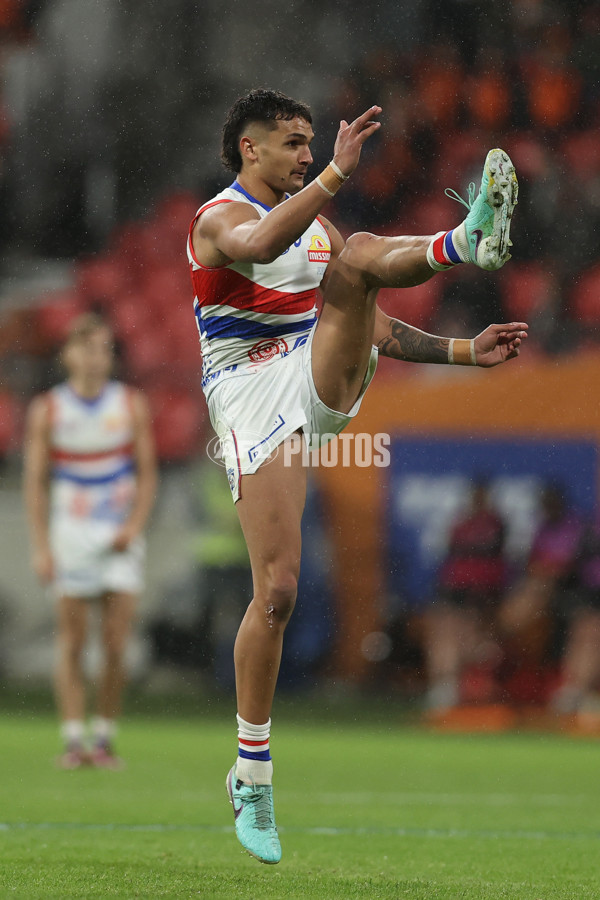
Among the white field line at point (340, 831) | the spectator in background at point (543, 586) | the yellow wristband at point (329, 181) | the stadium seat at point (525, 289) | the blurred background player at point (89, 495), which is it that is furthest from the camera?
the stadium seat at point (525, 289)

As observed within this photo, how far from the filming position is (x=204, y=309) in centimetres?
450

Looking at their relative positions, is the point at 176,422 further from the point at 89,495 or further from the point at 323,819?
the point at 323,819

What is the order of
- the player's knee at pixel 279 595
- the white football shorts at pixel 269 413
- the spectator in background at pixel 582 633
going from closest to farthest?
the player's knee at pixel 279 595, the white football shorts at pixel 269 413, the spectator in background at pixel 582 633

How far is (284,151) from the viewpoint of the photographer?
14.6ft

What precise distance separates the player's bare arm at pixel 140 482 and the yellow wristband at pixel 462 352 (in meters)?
3.24

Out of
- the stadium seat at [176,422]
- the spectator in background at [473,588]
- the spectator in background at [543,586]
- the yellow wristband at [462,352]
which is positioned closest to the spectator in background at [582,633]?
the spectator in background at [543,586]

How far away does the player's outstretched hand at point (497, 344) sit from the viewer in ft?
14.4

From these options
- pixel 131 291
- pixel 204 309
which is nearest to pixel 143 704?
pixel 131 291

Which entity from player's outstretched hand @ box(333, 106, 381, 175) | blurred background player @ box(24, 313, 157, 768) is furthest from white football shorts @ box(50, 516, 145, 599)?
player's outstretched hand @ box(333, 106, 381, 175)

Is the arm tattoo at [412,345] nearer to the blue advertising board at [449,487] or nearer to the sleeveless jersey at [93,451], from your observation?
the sleeveless jersey at [93,451]

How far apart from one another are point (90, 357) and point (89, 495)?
0.79 meters

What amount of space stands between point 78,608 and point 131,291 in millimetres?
6798

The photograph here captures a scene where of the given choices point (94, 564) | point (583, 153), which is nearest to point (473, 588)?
point (94, 564)

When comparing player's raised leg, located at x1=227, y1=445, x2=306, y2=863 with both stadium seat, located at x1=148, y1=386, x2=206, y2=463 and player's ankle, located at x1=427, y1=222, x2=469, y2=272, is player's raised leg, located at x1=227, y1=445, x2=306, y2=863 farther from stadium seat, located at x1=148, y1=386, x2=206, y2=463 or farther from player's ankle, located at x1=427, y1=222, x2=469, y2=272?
stadium seat, located at x1=148, y1=386, x2=206, y2=463
